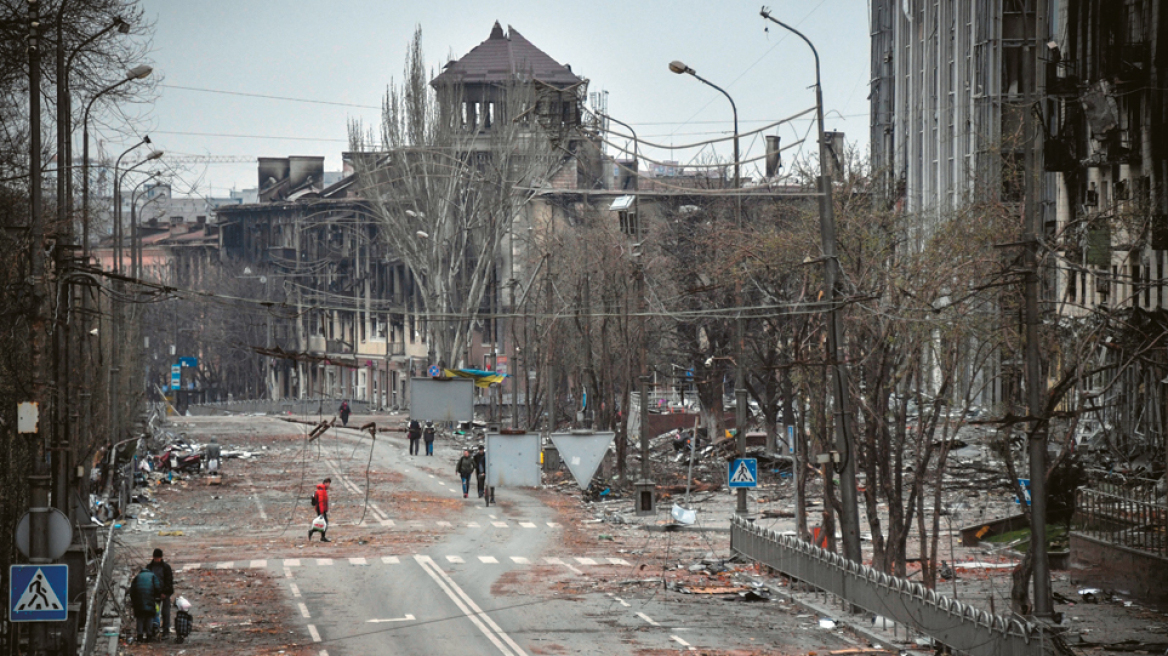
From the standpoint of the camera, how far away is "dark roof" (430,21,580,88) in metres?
95.9

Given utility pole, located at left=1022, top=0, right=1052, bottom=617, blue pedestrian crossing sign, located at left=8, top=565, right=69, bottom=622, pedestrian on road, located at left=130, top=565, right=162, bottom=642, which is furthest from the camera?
pedestrian on road, located at left=130, top=565, right=162, bottom=642

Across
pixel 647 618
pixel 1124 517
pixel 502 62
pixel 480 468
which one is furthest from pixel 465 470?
pixel 502 62

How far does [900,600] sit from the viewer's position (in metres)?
21.9

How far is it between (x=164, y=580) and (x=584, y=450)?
1463cm

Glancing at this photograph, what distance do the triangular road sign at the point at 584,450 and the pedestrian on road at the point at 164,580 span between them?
1409 cm

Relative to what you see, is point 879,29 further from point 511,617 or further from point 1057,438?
point 511,617

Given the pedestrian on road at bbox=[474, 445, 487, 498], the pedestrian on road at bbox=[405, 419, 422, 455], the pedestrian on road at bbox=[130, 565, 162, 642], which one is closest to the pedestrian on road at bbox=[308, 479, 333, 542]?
Result: the pedestrian on road at bbox=[474, 445, 487, 498]

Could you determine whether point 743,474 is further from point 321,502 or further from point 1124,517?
point 321,502

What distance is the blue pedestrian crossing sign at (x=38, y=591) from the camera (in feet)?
56.9

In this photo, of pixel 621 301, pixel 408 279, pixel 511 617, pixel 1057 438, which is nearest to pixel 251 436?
pixel 621 301

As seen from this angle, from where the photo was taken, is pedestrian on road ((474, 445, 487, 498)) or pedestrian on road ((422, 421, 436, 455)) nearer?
pedestrian on road ((474, 445, 487, 498))

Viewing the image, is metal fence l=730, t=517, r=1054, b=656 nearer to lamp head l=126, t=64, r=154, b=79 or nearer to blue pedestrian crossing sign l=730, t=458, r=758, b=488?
blue pedestrian crossing sign l=730, t=458, r=758, b=488

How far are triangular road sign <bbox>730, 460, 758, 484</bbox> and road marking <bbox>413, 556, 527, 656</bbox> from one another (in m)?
6.79

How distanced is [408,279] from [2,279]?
81.1 m
